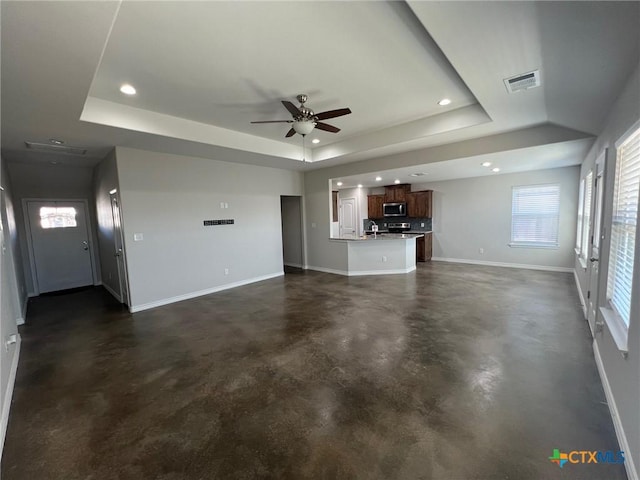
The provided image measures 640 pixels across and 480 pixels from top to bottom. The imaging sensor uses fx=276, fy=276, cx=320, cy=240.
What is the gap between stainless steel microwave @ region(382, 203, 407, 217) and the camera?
880 cm

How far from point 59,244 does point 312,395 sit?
22.3 ft

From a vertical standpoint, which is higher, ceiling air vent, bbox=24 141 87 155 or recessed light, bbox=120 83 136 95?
recessed light, bbox=120 83 136 95

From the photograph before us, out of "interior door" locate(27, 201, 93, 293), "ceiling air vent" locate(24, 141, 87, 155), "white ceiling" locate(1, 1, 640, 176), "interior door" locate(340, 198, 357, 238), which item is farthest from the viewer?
"interior door" locate(340, 198, 357, 238)

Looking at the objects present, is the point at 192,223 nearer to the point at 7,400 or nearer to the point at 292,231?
the point at 292,231

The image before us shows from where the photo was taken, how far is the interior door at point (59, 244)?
576cm

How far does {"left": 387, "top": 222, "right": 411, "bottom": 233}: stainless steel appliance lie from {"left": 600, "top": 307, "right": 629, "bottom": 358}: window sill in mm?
6491

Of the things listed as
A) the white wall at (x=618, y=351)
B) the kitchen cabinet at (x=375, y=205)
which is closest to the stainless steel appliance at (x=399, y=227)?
the kitchen cabinet at (x=375, y=205)

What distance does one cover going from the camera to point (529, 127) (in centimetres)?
402

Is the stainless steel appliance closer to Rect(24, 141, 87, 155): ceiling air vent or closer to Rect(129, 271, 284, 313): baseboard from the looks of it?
Rect(129, 271, 284, 313): baseboard

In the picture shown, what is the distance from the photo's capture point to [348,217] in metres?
10.3

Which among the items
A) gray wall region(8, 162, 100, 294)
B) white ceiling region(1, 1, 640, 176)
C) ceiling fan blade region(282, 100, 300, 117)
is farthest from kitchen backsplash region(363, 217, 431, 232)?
gray wall region(8, 162, 100, 294)

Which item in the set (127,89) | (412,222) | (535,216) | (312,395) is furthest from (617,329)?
(412,222)

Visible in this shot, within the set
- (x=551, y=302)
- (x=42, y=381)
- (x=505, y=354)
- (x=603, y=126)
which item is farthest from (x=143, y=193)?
(x=551, y=302)

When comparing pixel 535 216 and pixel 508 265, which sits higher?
pixel 535 216
